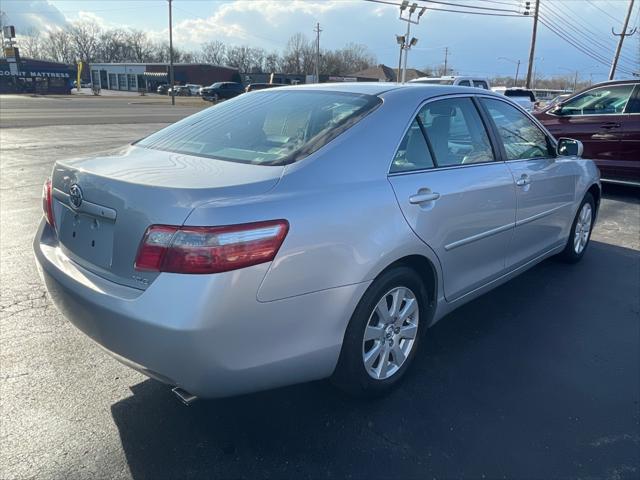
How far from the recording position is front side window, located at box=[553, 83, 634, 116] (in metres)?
8.00

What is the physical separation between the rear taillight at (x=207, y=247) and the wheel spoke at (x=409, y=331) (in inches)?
43.8

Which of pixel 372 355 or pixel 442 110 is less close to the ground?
pixel 442 110

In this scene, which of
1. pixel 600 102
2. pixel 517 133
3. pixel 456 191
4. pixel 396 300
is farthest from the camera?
pixel 600 102

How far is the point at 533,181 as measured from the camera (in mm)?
3889

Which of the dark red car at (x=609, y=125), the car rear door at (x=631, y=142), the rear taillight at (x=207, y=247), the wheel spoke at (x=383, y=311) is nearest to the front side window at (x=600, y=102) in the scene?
the dark red car at (x=609, y=125)

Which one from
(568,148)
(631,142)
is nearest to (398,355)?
(568,148)

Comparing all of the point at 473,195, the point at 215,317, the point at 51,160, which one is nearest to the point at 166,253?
the point at 215,317

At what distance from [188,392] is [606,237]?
5.84 meters

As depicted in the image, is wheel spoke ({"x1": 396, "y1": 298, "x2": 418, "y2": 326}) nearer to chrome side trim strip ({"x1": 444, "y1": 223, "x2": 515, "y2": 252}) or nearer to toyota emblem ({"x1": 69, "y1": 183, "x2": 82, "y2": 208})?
chrome side trim strip ({"x1": 444, "y1": 223, "x2": 515, "y2": 252})

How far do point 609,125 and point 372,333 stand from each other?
7221 mm

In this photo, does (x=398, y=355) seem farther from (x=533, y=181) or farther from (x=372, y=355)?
(x=533, y=181)

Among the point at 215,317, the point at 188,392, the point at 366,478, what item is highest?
the point at 215,317

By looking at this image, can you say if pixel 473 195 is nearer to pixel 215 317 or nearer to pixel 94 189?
pixel 215 317

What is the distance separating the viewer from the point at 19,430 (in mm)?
2488
